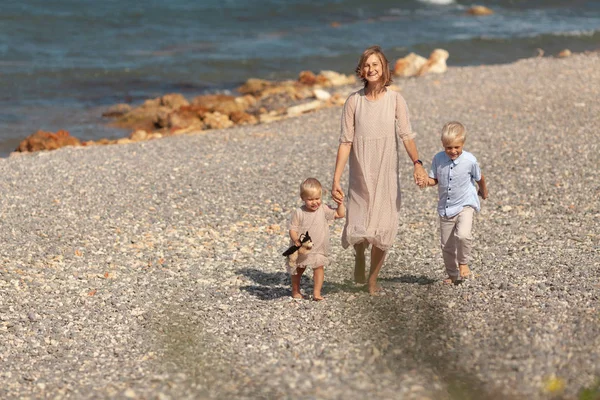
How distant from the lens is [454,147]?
6.96 m

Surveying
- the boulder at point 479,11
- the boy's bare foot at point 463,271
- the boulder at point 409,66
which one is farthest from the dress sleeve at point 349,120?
the boulder at point 479,11

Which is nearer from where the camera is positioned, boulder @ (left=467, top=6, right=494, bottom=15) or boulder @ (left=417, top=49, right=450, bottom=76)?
boulder @ (left=417, top=49, right=450, bottom=76)

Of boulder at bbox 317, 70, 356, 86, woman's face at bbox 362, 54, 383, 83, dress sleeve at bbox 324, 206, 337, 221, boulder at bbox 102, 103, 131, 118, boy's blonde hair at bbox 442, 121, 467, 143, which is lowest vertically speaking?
dress sleeve at bbox 324, 206, 337, 221

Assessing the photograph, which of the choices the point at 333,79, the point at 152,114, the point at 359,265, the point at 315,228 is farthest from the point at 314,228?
the point at 333,79

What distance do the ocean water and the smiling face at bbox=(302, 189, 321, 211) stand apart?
11.5 meters

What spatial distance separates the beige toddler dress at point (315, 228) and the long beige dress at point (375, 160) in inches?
8.2

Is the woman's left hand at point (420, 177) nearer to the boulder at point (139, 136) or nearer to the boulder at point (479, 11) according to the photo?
the boulder at point (139, 136)

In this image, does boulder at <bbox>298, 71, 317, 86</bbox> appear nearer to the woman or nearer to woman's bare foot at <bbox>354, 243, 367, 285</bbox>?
woman's bare foot at <bbox>354, 243, 367, 285</bbox>

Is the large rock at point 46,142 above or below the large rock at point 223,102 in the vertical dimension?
below

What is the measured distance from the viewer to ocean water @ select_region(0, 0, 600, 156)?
22.2 metres

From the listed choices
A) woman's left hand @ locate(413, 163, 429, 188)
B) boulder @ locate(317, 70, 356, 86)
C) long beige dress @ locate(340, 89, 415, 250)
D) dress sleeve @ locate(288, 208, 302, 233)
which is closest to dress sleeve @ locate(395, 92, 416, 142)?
Result: long beige dress @ locate(340, 89, 415, 250)

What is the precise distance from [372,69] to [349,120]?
442 mm

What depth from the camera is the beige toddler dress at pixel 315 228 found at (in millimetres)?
7062

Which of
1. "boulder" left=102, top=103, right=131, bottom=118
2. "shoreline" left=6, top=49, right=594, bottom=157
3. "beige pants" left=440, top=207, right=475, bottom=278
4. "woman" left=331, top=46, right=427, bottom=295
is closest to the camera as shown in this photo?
"woman" left=331, top=46, right=427, bottom=295
